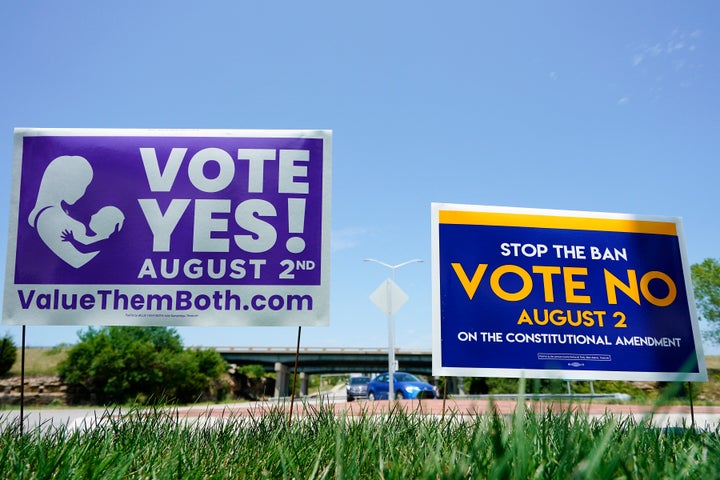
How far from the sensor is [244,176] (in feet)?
18.8

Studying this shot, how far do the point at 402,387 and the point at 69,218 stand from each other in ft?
70.5

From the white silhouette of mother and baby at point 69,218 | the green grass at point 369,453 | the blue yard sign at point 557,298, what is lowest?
the green grass at point 369,453

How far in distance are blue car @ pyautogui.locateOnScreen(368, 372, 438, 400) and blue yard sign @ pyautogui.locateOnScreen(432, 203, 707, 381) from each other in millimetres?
18098

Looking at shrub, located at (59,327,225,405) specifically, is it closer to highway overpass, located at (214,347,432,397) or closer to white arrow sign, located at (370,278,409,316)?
white arrow sign, located at (370,278,409,316)

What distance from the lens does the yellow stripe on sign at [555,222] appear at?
6.25m

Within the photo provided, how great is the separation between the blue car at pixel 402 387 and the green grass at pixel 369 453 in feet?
68.6

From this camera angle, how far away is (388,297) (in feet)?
53.7

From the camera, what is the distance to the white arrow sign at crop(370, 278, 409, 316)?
16.0 meters

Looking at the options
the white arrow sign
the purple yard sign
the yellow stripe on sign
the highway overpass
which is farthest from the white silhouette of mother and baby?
the highway overpass

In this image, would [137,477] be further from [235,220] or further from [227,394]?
[227,394]

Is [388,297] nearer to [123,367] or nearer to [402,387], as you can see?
[402,387]

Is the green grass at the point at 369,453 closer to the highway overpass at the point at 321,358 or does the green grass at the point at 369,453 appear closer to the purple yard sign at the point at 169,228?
the purple yard sign at the point at 169,228

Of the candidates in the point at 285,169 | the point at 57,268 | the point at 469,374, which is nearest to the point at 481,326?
the point at 469,374

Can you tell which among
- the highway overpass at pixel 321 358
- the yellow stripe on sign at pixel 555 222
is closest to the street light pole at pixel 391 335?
the yellow stripe on sign at pixel 555 222
